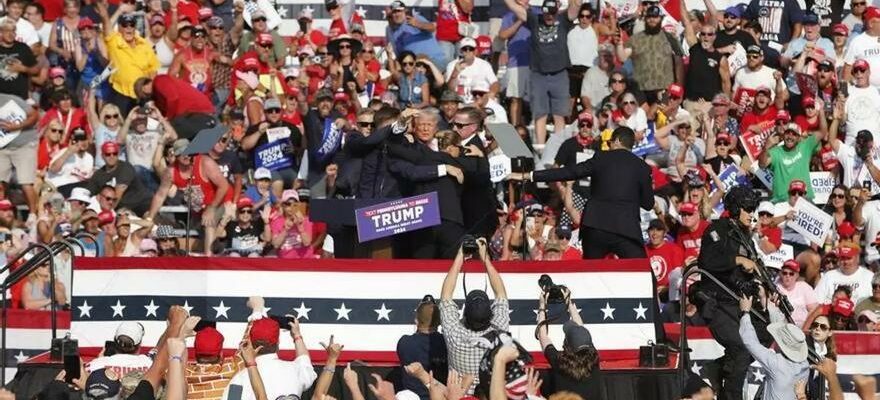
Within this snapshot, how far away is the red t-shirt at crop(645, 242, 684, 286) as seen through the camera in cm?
2008

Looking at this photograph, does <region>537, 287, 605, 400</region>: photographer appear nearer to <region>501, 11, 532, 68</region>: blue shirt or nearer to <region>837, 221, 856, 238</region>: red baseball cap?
<region>837, 221, 856, 238</region>: red baseball cap

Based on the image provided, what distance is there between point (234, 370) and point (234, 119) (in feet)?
30.4

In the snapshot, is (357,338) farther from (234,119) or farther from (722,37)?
(722,37)

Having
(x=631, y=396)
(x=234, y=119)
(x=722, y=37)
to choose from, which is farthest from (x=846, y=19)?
(x=631, y=396)

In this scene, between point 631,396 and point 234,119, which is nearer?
point 631,396

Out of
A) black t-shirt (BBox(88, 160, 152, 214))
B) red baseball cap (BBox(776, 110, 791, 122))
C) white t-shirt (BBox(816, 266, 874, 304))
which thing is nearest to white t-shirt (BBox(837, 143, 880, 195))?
red baseball cap (BBox(776, 110, 791, 122))

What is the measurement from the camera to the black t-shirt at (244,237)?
69.6 ft

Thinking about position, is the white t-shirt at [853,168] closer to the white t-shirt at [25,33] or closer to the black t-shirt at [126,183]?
the black t-shirt at [126,183]

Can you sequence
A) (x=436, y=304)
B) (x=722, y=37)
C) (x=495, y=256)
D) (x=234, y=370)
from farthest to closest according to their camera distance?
(x=722, y=37), (x=495, y=256), (x=436, y=304), (x=234, y=370)

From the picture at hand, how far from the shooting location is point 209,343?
46.5 feet

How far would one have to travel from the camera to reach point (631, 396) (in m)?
16.4

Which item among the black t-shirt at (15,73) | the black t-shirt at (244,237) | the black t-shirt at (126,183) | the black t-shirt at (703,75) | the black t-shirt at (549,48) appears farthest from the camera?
the black t-shirt at (703,75)

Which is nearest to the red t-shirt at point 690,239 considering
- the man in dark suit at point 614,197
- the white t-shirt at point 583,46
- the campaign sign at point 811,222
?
the campaign sign at point 811,222

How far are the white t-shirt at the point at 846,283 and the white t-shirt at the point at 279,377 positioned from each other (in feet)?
25.2
